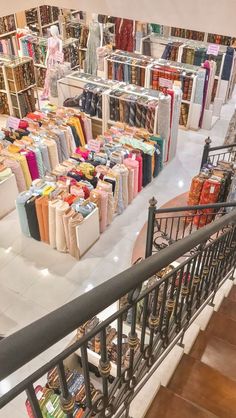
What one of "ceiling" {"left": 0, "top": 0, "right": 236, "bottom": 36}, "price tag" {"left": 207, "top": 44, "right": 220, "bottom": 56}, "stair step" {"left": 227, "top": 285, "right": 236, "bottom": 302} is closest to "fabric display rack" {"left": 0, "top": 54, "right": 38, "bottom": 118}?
"price tag" {"left": 207, "top": 44, "right": 220, "bottom": 56}

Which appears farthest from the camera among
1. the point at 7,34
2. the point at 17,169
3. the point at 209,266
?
the point at 7,34

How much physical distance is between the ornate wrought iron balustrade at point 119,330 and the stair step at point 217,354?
0.65 feet

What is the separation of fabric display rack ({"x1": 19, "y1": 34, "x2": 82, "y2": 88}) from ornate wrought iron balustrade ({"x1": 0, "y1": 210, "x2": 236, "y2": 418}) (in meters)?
8.03

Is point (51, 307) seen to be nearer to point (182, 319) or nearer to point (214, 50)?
point (182, 319)

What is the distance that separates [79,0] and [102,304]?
11.2ft

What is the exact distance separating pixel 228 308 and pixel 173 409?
1.29 m

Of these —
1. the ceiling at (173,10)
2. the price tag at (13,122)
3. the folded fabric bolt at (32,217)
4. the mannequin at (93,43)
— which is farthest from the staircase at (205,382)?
the mannequin at (93,43)

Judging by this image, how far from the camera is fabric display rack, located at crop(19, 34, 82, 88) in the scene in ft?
29.4

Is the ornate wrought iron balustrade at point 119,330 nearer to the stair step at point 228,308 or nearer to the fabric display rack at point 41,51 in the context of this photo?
the stair step at point 228,308

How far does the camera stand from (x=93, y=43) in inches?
355

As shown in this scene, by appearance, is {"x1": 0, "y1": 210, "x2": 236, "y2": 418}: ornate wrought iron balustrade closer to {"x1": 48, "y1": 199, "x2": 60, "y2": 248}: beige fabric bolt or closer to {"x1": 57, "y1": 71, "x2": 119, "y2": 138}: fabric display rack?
{"x1": 48, "y1": 199, "x2": 60, "y2": 248}: beige fabric bolt

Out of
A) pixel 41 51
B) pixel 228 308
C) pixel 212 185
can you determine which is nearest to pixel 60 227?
pixel 212 185

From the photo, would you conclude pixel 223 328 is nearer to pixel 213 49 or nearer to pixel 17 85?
pixel 213 49

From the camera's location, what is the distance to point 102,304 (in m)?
0.97
